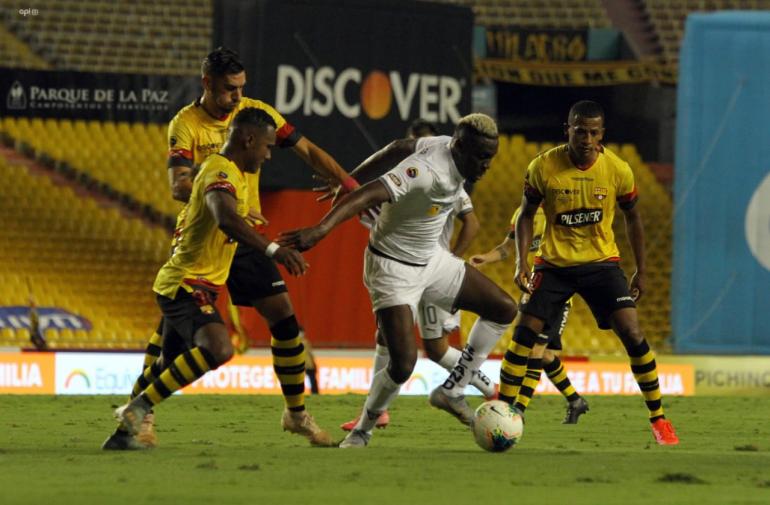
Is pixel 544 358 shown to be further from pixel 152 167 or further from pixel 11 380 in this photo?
pixel 152 167

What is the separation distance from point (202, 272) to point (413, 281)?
1.13 meters

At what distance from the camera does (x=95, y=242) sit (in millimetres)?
18219

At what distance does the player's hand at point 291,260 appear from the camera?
6.84 metres

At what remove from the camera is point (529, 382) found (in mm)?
9820

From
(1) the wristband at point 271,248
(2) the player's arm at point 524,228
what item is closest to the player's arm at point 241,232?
(1) the wristband at point 271,248

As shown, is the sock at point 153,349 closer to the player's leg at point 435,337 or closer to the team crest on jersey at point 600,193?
the player's leg at point 435,337

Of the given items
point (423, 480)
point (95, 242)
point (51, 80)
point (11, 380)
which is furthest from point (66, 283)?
point (423, 480)

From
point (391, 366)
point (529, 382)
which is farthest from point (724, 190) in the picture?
point (391, 366)

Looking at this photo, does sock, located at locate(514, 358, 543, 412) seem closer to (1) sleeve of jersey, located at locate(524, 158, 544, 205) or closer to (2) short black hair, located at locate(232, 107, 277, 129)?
(1) sleeve of jersey, located at locate(524, 158, 544, 205)

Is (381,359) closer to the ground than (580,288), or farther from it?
closer to the ground

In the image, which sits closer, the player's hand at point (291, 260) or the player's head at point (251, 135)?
the player's hand at point (291, 260)

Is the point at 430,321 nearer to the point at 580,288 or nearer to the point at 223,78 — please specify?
the point at 580,288

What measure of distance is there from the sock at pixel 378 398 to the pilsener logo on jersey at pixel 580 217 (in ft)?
5.16

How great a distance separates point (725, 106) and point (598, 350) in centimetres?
330
